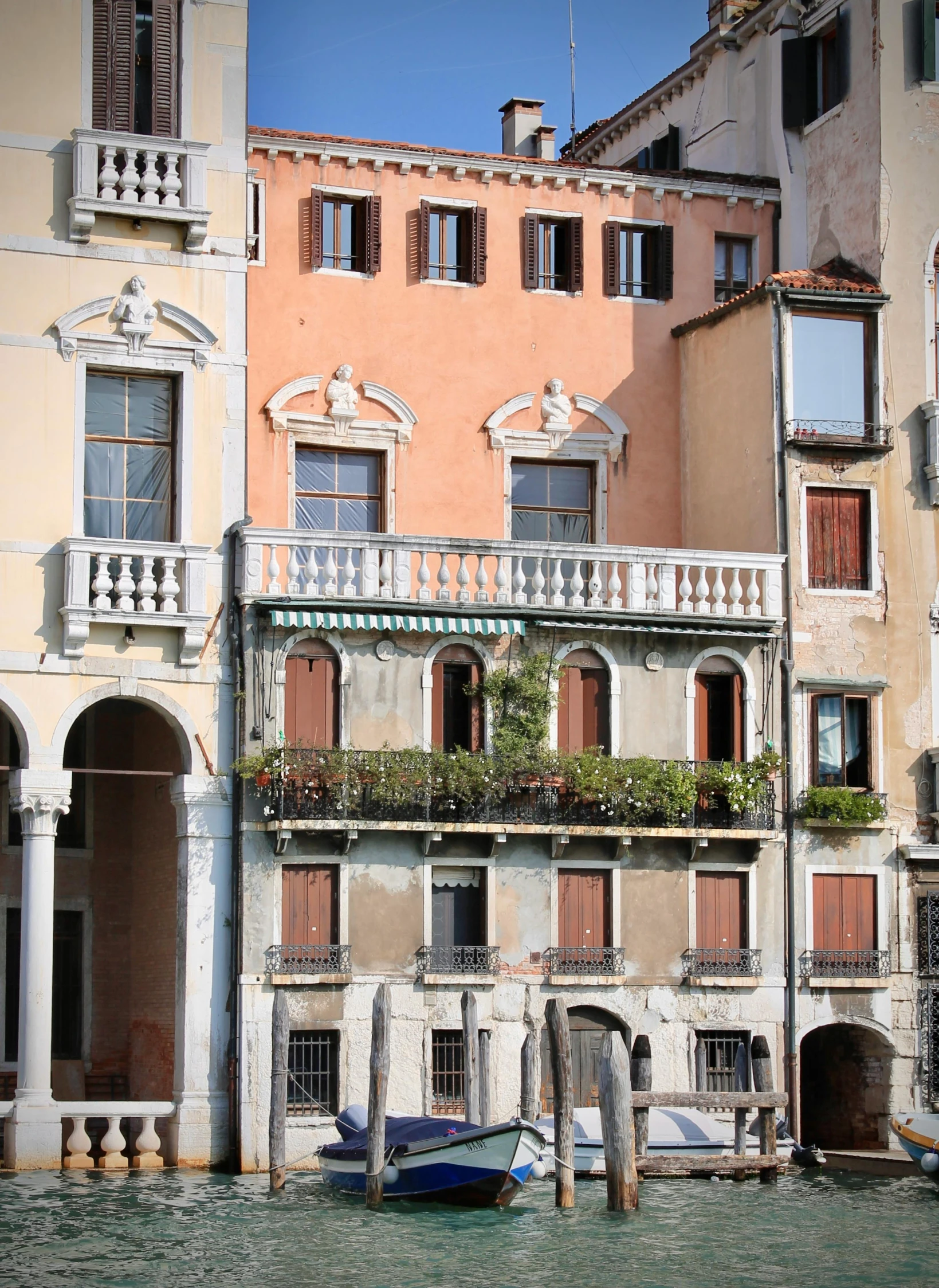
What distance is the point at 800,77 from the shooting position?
32625mm

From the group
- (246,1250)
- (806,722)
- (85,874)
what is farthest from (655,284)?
(246,1250)

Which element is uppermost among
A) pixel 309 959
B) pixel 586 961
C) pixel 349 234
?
pixel 349 234

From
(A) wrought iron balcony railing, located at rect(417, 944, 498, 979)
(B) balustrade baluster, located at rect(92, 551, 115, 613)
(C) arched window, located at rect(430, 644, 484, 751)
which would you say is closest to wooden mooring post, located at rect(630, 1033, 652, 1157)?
(A) wrought iron balcony railing, located at rect(417, 944, 498, 979)

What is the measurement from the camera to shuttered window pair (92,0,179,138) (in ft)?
91.1

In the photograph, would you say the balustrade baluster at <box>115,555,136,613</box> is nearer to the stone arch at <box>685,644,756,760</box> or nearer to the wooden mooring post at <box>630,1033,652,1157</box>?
the stone arch at <box>685,644,756,760</box>

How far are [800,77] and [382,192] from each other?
22.1 feet

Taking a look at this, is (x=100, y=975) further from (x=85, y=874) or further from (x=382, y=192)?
(x=382, y=192)

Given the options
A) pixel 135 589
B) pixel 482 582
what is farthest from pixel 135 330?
pixel 482 582

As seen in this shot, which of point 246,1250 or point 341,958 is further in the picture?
point 341,958

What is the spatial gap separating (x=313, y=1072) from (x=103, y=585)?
21.7 feet

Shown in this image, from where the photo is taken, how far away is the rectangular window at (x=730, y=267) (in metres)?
32.9

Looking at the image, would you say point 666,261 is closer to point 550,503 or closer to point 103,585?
point 550,503

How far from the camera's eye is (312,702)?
91.9 ft

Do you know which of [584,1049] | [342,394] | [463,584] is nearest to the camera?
[584,1049]
